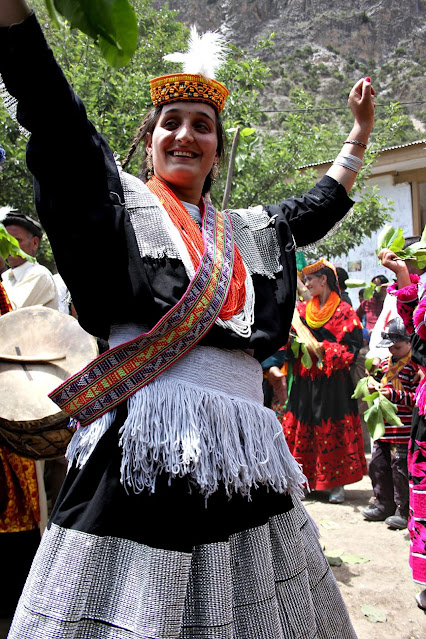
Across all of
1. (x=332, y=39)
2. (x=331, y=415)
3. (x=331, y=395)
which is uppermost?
(x=332, y=39)

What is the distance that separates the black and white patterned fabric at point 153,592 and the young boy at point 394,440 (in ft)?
11.9

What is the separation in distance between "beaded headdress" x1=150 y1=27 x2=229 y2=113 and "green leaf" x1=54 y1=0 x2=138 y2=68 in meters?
1.02

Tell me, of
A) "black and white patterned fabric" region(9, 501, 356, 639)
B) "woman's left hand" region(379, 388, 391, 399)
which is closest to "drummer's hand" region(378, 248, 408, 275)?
"woman's left hand" region(379, 388, 391, 399)

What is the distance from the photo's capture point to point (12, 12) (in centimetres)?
121

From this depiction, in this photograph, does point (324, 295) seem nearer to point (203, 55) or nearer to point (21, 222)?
point (21, 222)

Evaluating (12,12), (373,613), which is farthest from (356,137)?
(373,613)

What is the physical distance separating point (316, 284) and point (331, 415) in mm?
1381

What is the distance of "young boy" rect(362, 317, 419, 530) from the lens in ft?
16.6

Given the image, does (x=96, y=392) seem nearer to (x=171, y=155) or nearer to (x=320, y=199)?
(x=171, y=155)

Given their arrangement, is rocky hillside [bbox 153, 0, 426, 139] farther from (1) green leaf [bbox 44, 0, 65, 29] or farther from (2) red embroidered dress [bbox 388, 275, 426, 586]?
(1) green leaf [bbox 44, 0, 65, 29]

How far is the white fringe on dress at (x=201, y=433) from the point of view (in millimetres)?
1538

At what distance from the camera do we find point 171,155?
1.91 m

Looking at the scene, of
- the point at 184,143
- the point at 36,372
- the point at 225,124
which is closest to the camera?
the point at 184,143

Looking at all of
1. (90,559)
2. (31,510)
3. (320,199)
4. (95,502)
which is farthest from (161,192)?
(31,510)
